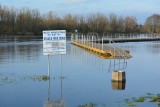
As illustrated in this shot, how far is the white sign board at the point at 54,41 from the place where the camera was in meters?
17.5

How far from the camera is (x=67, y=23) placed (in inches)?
5221

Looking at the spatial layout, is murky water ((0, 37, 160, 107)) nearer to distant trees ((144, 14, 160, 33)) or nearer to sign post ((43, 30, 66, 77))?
sign post ((43, 30, 66, 77))

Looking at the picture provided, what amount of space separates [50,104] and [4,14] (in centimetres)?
12043

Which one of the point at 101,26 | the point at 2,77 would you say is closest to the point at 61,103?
the point at 2,77

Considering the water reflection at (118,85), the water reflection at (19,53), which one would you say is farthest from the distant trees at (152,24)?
the water reflection at (118,85)

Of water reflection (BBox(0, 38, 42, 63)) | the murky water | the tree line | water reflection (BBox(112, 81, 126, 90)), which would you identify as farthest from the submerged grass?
the tree line

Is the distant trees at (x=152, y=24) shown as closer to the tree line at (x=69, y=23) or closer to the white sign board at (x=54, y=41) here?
the tree line at (x=69, y=23)

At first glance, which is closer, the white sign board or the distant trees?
the white sign board

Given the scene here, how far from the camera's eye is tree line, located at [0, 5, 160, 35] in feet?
422

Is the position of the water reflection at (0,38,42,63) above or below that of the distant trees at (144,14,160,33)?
below

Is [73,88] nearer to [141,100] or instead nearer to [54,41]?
[54,41]

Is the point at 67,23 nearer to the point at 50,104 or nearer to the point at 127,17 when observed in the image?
the point at 127,17

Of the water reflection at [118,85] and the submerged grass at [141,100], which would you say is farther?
the water reflection at [118,85]

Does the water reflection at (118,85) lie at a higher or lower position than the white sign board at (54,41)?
lower
